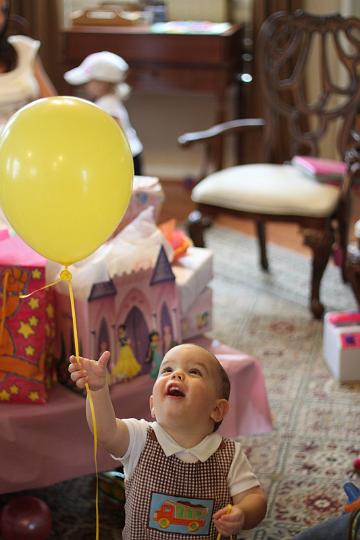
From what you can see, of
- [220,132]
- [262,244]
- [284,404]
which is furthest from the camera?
[262,244]

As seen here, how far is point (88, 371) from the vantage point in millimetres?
1705

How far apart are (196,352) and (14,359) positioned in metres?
0.46

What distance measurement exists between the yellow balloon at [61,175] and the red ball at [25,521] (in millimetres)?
644

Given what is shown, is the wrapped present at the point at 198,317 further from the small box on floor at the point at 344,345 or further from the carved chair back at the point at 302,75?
the carved chair back at the point at 302,75

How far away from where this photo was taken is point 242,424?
92.5 inches

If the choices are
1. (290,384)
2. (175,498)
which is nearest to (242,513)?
(175,498)

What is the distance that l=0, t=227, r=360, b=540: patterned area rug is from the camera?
233 cm

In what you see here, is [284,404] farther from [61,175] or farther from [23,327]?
[61,175]

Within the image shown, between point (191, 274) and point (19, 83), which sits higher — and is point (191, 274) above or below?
below

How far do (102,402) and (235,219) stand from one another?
3041mm

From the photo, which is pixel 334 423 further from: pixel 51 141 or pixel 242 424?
pixel 51 141

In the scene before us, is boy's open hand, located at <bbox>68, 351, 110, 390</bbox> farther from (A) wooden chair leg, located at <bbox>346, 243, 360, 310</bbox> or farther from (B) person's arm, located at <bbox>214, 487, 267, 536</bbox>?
(A) wooden chair leg, located at <bbox>346, 243, 360, 310</bbox>

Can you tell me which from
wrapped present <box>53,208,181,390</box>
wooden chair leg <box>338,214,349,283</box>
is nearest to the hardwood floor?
wooden chair leg <box>338,214,349,283</box>

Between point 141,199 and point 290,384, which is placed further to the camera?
point 290,384
